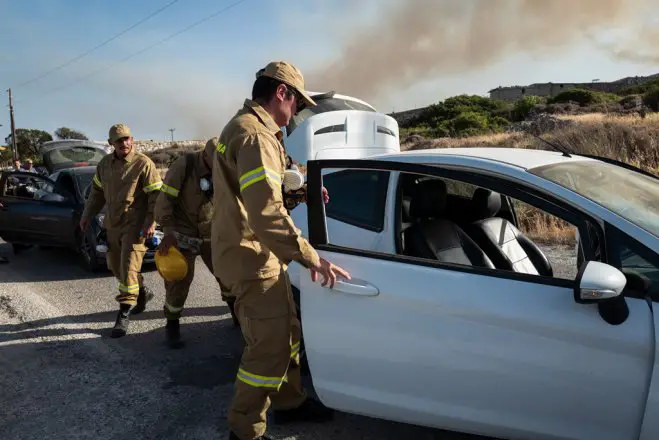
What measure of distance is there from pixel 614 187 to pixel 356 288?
4.13ft

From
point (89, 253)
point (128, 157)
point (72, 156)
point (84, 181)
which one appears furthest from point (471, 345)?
point (72, 156)

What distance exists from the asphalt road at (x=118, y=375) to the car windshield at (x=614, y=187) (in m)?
1.31

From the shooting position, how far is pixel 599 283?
177 centimetres

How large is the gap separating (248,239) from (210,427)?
112 cm

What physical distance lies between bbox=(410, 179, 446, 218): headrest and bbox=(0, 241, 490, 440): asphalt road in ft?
3.68

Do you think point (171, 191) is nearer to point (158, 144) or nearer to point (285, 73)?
point (285, 73)

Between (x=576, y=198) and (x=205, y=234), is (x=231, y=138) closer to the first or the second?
(x=576, y=198)

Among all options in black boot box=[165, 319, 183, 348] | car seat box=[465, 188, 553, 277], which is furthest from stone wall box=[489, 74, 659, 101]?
black boot box=[165, 319, 183, 348]

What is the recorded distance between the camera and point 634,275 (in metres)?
1.91

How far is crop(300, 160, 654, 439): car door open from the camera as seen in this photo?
1890 millimetres

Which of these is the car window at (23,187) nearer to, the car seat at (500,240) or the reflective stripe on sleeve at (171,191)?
the reflective stripe on sleeve at (171,191)

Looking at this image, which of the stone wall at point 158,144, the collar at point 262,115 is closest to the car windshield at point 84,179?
the collar at point 262,115

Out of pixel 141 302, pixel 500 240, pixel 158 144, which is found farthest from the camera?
pixel 158 144

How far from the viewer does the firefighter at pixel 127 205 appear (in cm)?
438
